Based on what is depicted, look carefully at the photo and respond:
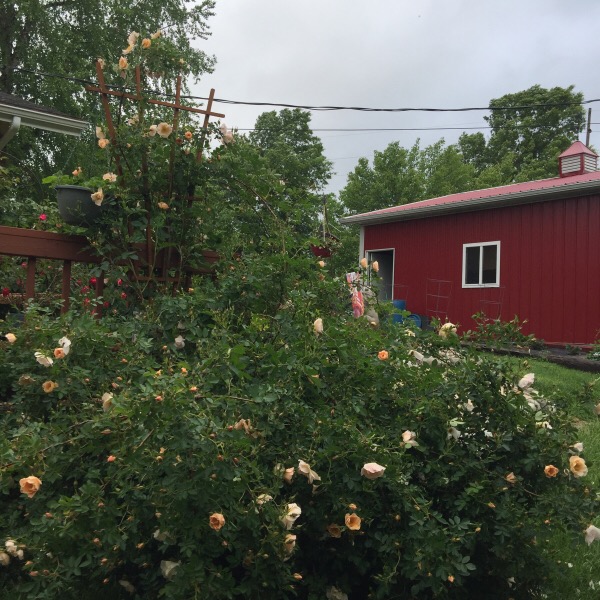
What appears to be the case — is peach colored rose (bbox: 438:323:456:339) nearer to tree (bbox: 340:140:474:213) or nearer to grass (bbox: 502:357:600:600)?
grass (bbox: 502:357:600:600)

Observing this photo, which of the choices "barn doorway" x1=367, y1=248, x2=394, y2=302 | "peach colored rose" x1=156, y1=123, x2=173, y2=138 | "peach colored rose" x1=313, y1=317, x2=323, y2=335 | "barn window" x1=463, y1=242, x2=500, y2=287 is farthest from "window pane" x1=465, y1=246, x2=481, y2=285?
"peach colored rose" x1=313, y1=317, x2=323, y2=335

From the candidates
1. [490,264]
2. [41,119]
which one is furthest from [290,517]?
[490,264]

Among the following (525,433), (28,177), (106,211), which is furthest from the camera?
(28,177)

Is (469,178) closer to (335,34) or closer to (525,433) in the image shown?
(335,34)

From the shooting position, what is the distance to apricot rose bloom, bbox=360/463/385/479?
64.9 inches

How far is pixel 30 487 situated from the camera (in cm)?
165

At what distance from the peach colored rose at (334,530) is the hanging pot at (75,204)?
2.08 m

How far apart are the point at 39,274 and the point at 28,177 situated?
41.0 ft

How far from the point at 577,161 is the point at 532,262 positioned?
2.95m

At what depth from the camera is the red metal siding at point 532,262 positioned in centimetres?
1005

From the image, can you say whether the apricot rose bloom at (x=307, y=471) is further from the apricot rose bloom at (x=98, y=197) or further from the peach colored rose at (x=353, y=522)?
the apricot rose bloom at (x=98, y=197)

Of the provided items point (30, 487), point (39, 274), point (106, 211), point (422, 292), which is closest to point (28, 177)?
point (422, 292)

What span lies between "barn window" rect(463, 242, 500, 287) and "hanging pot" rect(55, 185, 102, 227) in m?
9.88

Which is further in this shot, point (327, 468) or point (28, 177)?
point (28, 177)
